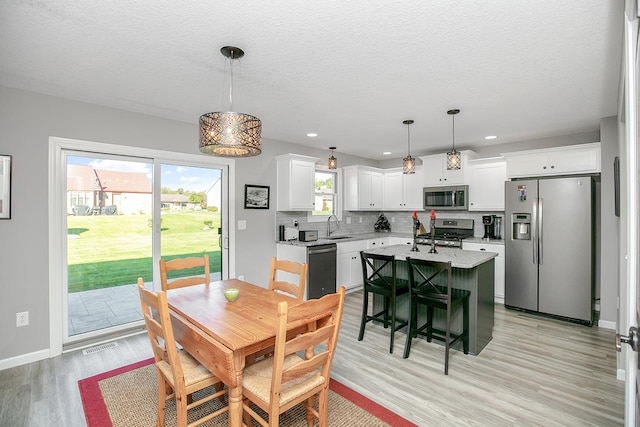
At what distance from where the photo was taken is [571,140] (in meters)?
4.46

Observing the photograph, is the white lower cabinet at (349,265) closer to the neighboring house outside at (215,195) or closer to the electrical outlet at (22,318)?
the neighboring house outside at (215,195)

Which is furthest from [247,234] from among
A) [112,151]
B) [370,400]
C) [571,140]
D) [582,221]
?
[571,140]

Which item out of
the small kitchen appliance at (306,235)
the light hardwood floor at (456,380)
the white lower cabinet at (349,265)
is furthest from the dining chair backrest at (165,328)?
the white lower cabinet at (349,265)

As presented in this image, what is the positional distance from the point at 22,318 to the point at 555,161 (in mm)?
6290

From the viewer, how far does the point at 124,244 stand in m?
3.58

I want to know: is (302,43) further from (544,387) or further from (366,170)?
(366,170)

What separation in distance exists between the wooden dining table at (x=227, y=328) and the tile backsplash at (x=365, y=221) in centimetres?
257

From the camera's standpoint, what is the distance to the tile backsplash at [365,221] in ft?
16.8

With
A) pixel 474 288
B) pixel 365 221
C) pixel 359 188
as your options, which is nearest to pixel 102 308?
pixel 474 288

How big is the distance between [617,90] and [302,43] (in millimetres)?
2907

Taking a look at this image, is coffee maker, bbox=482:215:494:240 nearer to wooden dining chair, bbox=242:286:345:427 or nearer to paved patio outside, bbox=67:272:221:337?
wooden dining chair, bbox=242:286:345:427

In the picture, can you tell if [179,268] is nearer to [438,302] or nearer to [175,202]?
[175,202]

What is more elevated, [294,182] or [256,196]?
[294,182]

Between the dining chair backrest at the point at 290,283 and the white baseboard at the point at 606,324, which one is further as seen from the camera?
the white baseboard at the point at 606,324
